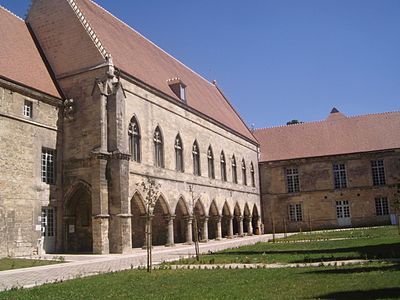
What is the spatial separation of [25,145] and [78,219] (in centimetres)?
437

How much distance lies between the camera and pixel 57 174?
2159cm

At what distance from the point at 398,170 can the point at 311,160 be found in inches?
283

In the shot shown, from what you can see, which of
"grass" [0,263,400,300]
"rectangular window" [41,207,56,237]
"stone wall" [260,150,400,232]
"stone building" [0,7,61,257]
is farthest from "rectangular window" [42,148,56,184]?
"stone wall" [260,150,400,232]

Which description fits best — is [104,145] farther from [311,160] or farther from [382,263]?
[311,160]

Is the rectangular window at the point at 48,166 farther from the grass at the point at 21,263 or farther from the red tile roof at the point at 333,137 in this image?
the red tile roof at the point at 333,137

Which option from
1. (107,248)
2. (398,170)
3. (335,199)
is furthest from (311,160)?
(107,248)

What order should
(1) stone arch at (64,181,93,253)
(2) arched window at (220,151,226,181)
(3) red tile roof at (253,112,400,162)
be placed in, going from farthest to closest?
(3) red tile roof at (253,112,400,162) → (2) arched window at (220,151,226,181) → (1) stone arch at (64,181,93,253)

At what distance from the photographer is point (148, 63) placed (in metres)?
28.3

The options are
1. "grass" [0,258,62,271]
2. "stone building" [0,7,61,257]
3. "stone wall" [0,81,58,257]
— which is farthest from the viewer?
"stone building" [0,7,61,257]

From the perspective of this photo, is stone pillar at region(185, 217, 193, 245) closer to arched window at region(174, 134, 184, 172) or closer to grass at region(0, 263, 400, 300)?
arched window at region(174, 134, 184, 172)

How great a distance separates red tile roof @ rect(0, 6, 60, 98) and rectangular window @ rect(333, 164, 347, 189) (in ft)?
88.5

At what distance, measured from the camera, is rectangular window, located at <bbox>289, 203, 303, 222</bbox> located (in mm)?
41781

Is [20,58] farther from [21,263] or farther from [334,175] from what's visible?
[334,175]

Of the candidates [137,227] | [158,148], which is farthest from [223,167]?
[137,227]
